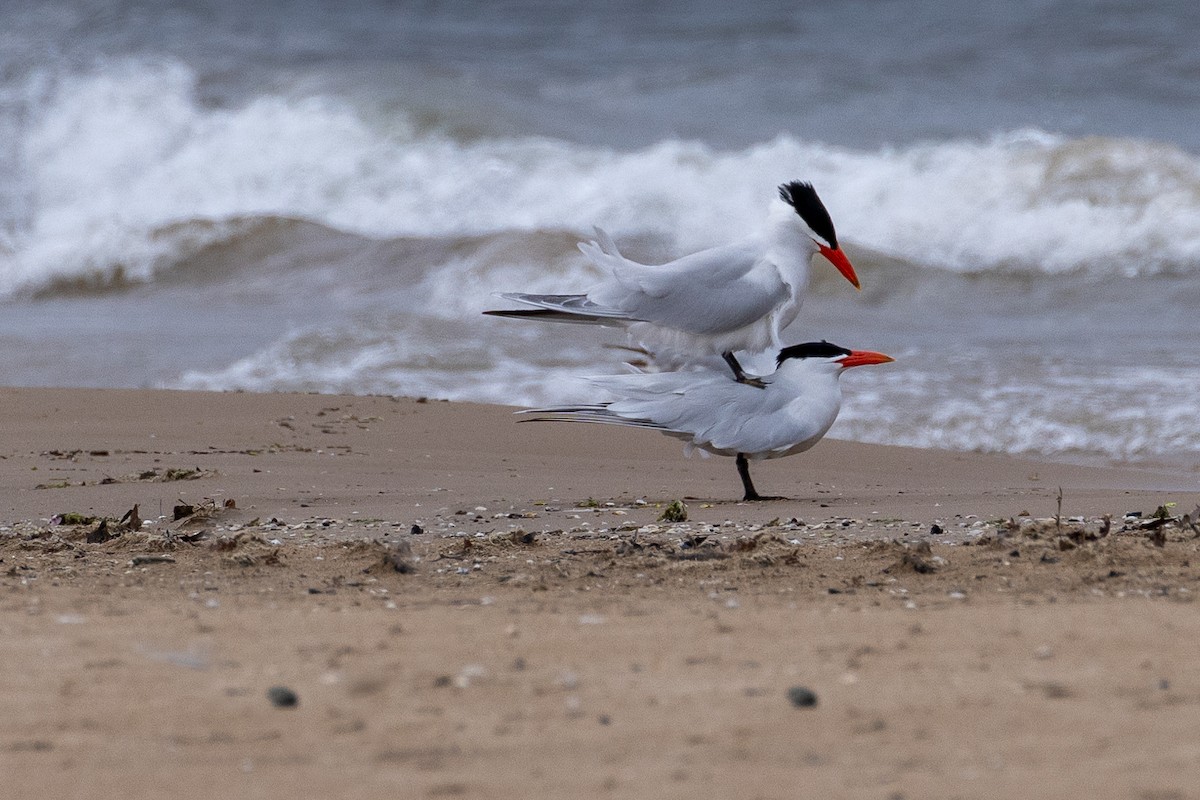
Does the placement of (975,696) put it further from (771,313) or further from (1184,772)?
(771,313)

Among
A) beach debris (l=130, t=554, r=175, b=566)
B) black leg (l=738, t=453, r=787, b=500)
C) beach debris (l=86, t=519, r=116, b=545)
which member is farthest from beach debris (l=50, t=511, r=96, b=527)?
black leg (l=738, t=453, r=787, b=500)

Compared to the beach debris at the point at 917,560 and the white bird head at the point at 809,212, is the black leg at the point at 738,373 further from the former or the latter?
the beach debris at the point at 917,560

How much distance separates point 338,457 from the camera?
625cm

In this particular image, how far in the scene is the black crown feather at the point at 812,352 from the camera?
5.86m

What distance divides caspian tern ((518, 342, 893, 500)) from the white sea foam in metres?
7.35

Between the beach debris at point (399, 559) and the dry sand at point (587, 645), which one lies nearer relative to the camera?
the dry sand at point (587, 645)

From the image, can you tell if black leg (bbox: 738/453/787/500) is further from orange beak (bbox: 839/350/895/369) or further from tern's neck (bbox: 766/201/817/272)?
tern's neck (bbox: 766/201/817/272)

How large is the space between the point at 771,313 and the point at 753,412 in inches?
29.9

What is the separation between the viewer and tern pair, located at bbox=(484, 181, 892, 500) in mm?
5574

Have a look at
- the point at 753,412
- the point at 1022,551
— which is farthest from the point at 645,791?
the point at 753,412

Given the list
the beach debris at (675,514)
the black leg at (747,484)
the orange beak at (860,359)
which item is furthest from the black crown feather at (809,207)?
the beach debris at (675,514)

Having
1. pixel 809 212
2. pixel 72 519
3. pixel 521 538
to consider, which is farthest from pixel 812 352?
pixel 72 519

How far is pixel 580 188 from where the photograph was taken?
15.4 meters

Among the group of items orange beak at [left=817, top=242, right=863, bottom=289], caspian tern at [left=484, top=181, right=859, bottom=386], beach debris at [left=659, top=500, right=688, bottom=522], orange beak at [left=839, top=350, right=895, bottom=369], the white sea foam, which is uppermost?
the white sea foam
